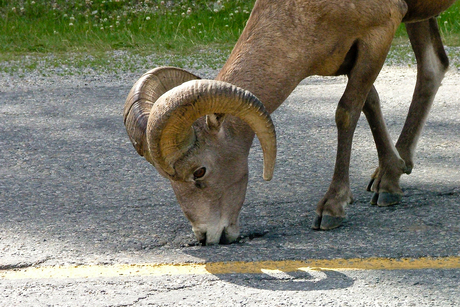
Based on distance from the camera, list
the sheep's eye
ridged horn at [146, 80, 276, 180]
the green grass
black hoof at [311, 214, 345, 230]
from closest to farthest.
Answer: ridged horn at [146, 80, 276, 180] → the sheep's eye → black hoof at [311, 214, 345, 230] → the green grass

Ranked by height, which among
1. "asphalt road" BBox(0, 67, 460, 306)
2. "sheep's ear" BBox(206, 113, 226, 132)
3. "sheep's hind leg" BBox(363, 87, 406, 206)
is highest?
"sheep's ear" BBox(206, 113, 226, 132)

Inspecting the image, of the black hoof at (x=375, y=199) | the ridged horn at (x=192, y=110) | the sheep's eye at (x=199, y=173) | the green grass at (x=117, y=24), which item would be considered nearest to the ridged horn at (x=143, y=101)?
the ridged horn at (x=192, y=110)

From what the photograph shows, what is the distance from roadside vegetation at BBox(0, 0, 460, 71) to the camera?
1041 centimetres

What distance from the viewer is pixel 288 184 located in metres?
5.60

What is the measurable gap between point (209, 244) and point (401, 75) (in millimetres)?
5194

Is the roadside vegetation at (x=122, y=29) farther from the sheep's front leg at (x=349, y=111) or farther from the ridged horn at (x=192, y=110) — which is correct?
the ridged horn at (x=192, y=110)

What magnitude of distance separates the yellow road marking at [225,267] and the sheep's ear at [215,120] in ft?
2.61

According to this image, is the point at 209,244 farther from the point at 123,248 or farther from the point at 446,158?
the point at 446,158

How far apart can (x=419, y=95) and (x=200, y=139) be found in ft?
7.14

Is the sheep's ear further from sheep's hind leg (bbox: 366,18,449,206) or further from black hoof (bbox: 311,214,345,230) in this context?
sheep's hind leg (bbox: 366,18,449,206)

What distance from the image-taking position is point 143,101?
14.0 feet

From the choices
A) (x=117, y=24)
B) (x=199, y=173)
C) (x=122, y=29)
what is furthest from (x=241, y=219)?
(x=117, y=24)

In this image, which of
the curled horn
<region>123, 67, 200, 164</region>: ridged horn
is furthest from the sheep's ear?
<region>123, 67, 200, 164</region>: ridged horn

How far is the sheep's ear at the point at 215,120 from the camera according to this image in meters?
4.25
